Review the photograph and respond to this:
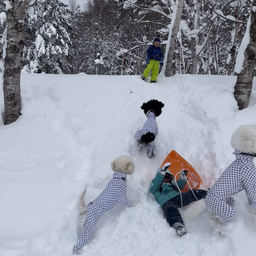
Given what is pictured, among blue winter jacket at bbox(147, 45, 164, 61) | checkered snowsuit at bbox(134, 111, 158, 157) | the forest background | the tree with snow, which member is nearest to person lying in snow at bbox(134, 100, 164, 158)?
checkered snowsuit at bbox(134, 111, 158, 157)

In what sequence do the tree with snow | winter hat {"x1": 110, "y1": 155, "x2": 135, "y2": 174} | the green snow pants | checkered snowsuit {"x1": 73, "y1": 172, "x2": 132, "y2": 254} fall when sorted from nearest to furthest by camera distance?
checkered snowsuit {"x1": 73, "y1": 172, "x2": 132, "y2": 254} < winter hat {"x1": 110, "y1": 155, "x2": 135, "y2": 174} < the green snow pants < the tree with snow

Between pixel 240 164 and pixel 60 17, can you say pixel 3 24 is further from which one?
pixel 240 164

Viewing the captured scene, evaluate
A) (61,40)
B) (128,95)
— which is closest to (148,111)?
(128,95)

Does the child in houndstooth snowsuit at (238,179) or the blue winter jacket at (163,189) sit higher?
the child in houndstooth snowsuit at (238,179)

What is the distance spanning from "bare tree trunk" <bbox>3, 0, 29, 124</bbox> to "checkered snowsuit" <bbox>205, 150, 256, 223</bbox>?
4622 millimetres

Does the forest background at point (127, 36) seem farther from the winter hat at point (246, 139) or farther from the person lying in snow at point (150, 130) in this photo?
the winter hat at point (246, 139)

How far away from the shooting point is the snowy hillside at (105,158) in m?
2.79

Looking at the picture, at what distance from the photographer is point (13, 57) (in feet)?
16.5

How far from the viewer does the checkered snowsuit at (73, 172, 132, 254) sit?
2.83m

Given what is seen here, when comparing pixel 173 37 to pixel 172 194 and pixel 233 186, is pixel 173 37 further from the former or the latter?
→ pixel 233 186

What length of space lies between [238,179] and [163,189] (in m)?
1.12

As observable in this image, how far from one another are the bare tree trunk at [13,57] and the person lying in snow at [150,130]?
117 inches

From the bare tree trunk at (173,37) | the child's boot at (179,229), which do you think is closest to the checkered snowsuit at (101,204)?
the child's boot at (179,229)

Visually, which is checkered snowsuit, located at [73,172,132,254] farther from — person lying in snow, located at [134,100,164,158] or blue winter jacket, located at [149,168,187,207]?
person lying in snow, located at [134,100,164,158]
